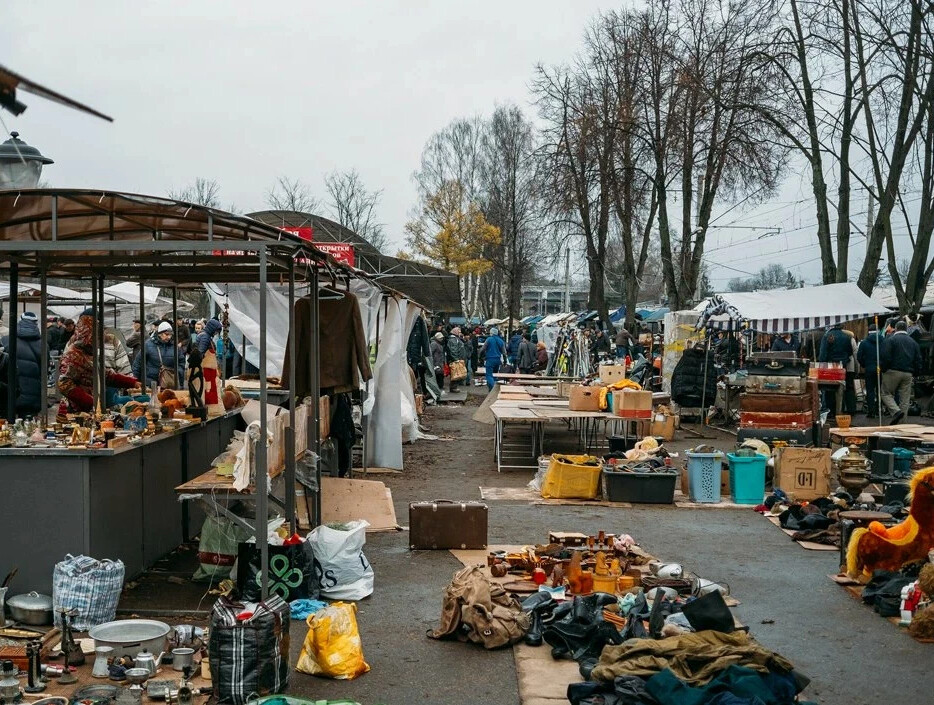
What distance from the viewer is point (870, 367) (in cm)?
2075

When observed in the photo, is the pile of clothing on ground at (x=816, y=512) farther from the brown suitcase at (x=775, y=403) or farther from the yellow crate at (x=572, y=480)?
the brown suitcase at (x=775, y=403)

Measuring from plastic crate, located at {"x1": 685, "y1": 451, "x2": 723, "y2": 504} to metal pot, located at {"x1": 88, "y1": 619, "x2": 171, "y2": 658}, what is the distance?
24.1 feet

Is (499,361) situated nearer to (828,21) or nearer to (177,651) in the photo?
(828,21)

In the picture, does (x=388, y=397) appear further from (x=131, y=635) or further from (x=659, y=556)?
(x=131, y=635)

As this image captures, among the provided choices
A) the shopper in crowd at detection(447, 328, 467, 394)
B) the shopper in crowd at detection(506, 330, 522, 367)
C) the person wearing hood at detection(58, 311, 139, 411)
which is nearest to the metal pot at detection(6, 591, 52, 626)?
the person wearing hood at detection(58, 311, 139, 411)

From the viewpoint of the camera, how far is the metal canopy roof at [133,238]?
270 inches

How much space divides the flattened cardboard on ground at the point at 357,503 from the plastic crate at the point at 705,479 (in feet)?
12.4

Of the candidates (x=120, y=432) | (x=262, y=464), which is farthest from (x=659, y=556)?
(x=120, y=432)

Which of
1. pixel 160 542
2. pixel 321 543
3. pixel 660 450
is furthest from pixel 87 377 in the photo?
pixel 660 450

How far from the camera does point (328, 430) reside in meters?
11.2

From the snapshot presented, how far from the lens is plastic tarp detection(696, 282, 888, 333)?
19688mm

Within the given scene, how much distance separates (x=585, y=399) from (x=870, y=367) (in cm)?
865

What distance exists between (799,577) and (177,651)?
540 cm

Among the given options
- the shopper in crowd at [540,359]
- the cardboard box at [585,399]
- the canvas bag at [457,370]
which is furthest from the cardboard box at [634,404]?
the shopper in crowd at [540,359]
